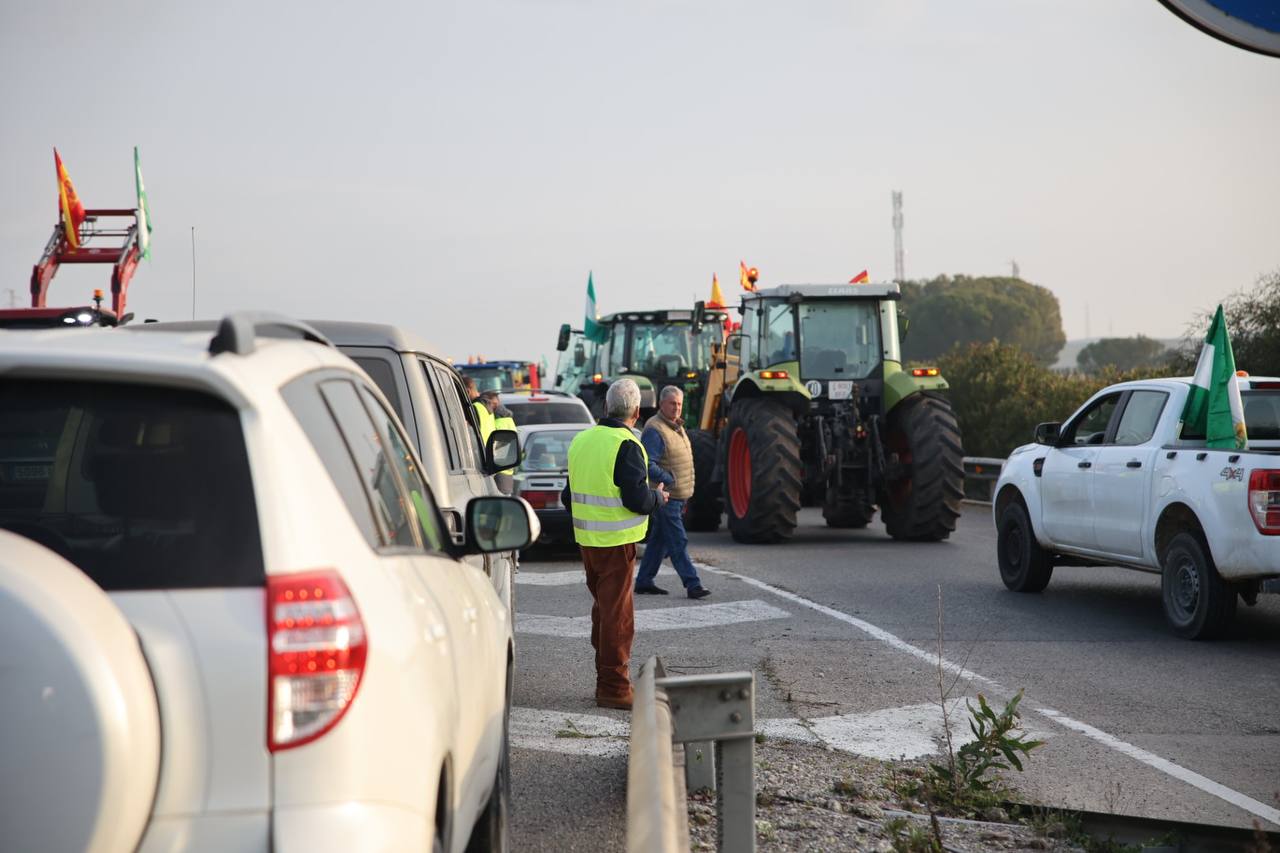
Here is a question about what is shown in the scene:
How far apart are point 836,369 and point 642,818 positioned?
1647cm

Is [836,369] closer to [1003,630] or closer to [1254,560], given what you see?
[1003,630]

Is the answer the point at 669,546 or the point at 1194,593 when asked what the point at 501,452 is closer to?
the point at 669,546

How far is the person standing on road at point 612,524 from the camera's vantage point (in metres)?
8.76

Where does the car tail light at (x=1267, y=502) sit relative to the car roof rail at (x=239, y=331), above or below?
below

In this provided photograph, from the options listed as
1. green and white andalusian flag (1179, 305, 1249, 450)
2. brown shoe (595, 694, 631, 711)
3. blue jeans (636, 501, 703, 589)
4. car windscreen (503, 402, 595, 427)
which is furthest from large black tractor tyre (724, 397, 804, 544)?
brown shoe (595, 694, 631, 711)

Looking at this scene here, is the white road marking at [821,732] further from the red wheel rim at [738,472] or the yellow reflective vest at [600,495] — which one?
the red wheel rim at [738,472]

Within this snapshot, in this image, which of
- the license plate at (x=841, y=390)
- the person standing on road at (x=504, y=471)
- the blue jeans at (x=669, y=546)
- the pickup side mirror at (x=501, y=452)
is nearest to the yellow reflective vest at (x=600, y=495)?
the pickup side mirror at (x=501, y=452)

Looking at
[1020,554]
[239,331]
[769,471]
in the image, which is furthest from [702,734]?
[769,471]

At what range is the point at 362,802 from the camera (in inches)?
112

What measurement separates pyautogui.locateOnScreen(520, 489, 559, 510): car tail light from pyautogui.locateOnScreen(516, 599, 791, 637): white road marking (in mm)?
4784

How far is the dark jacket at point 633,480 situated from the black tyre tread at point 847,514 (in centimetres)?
1097

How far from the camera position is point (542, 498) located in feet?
57.5

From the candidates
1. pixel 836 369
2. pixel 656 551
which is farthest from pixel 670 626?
pixel 836 369

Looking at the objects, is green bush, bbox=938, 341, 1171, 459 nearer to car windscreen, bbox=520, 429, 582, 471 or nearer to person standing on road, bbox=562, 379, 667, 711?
car windscreen, bbox=520, 429, 582, 471
